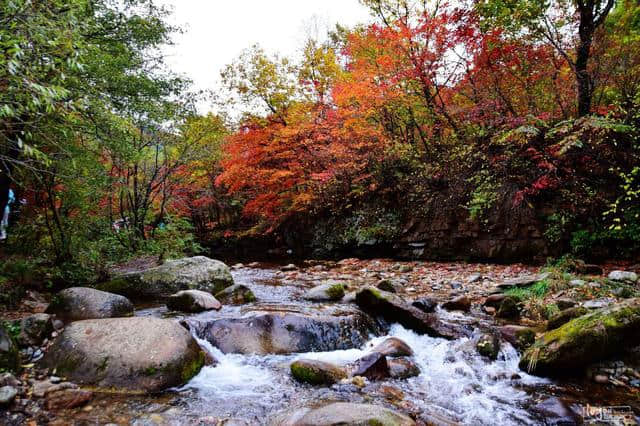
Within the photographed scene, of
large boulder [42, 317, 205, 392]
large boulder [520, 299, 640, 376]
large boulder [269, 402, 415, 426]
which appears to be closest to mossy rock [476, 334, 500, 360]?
large boulder [520, 299, 640, 376]

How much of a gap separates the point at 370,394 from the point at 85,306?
4.56 metres

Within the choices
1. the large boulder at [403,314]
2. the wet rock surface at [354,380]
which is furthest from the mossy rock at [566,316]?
the large boulder at [403,314]

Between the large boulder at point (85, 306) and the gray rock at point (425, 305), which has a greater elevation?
the large boulder at point (85, 306)

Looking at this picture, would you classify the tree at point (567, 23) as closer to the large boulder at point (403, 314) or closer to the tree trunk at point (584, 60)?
the tree trunk at point (584, 60)

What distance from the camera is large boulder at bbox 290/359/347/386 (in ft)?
12.4

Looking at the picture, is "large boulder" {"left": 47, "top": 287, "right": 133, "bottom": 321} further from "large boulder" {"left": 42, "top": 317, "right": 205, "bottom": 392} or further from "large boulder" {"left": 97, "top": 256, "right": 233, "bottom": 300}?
"large boulder" {"left": 97, "top": 256, "right": 233, "bottom": 300}

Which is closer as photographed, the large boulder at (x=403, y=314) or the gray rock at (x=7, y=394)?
the gray rock at (x=7, y=394)

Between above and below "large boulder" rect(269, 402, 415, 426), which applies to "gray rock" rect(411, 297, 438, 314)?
below

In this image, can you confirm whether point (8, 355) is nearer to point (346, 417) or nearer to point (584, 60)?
point (346, 417)

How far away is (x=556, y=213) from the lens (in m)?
8.50

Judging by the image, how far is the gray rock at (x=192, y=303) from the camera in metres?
5.96

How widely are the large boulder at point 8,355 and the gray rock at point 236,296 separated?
10.9 ft

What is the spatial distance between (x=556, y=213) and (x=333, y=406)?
822 cm

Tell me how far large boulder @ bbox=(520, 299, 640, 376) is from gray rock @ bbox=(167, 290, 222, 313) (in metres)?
4.86
